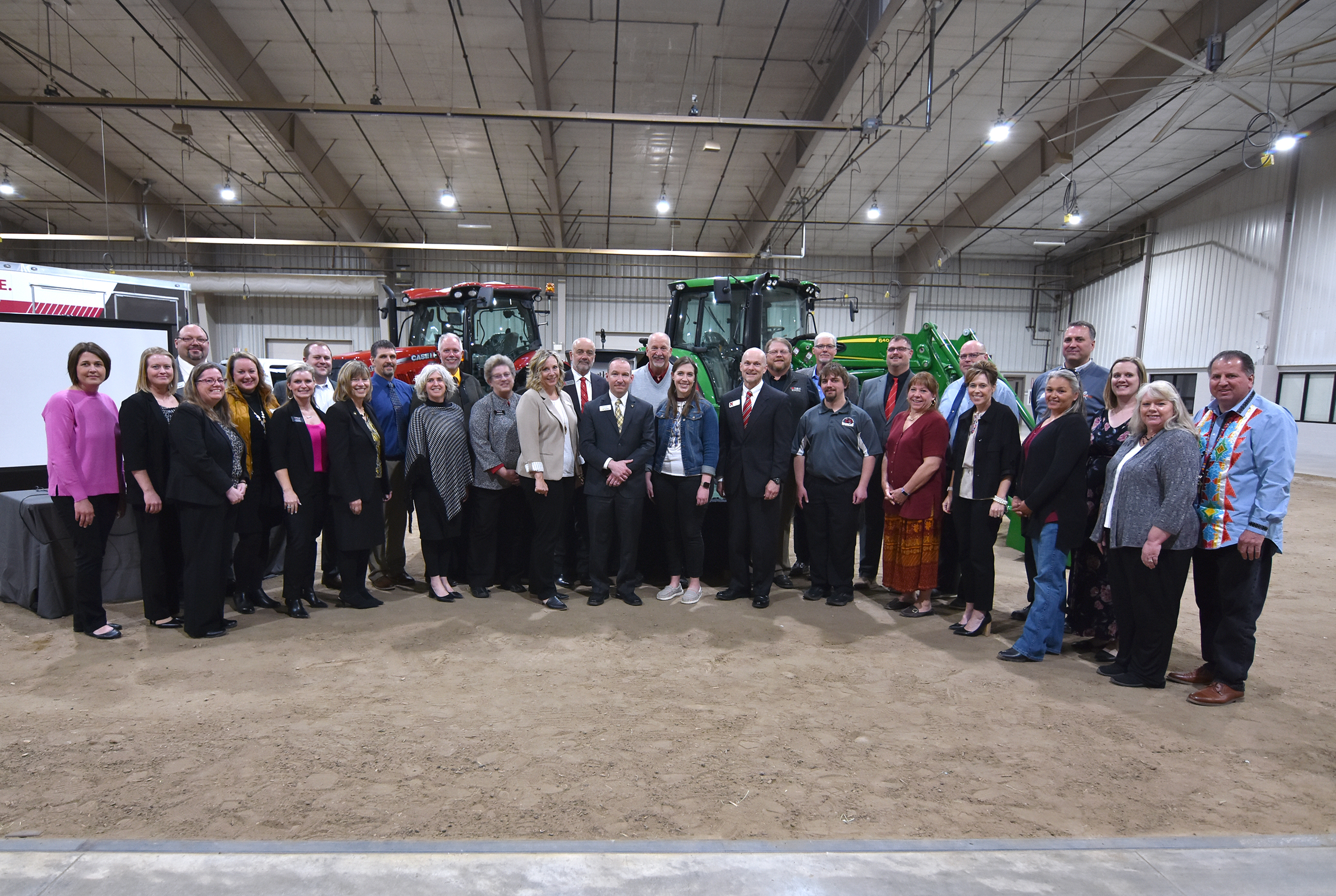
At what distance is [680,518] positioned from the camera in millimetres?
4785

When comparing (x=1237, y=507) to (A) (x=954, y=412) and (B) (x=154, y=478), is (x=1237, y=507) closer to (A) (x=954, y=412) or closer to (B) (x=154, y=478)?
(A) (x=954, y=412)

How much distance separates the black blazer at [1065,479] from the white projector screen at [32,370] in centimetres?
580

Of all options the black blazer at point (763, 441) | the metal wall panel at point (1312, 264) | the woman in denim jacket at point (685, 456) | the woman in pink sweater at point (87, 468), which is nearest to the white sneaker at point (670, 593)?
the woman in denim jacket at point (685, 456)

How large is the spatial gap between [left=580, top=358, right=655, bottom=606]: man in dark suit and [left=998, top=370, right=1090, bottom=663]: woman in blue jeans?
223cm

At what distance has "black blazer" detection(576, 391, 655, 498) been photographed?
15.0 ft

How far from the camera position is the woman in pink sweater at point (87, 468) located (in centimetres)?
370

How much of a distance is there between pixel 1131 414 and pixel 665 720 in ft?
9.09

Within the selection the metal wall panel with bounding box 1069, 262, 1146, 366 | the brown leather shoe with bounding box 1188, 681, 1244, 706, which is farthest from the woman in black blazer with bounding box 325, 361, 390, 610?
the metal wall panel with bounding box 1069, 262, 1146, 366

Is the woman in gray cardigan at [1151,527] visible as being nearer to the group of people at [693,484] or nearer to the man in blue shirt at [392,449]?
the group of people at [693,484]

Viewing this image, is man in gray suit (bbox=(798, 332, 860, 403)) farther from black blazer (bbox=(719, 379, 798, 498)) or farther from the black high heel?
the black high heel

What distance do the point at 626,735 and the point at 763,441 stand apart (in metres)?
2.26

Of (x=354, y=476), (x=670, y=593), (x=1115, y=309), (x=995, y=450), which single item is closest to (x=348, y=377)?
(x=354, y=476)

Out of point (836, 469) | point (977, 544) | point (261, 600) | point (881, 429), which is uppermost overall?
point (881, 429)

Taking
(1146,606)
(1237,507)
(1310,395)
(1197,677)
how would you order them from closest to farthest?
(1237,507)
(1146,606)
(1197,677)
(1310,395)
